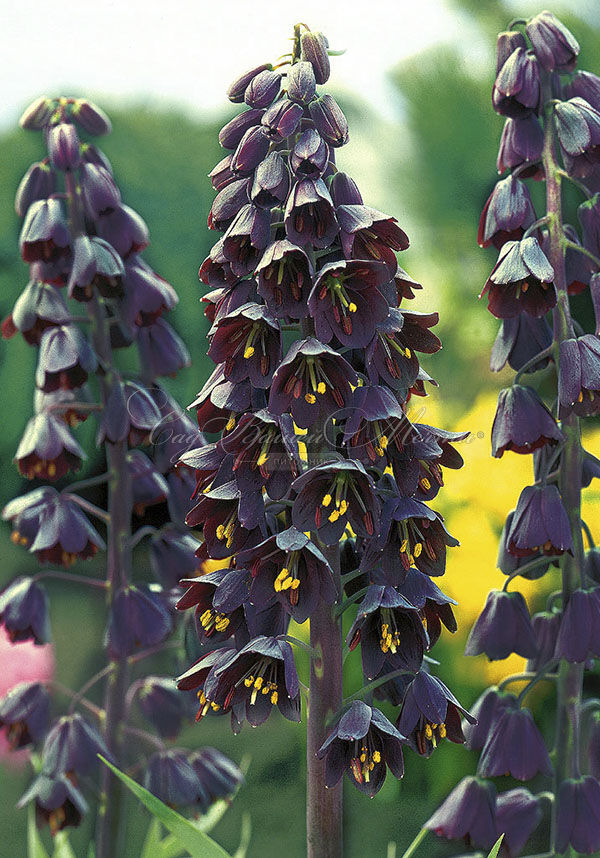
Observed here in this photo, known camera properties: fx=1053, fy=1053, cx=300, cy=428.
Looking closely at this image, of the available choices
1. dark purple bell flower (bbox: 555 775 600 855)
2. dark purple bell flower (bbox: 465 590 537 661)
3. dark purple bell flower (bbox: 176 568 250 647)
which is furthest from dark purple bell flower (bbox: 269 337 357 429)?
dark purple bell flower (bbox: 555 775 600 855)

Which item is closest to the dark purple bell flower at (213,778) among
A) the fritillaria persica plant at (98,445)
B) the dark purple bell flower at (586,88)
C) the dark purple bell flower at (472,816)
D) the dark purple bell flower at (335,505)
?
the fritillaria persica plant at (98,445)

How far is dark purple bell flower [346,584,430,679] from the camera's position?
673mm

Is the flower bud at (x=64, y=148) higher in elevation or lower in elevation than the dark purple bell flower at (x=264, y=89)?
higher

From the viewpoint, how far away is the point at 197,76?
116 centimetres

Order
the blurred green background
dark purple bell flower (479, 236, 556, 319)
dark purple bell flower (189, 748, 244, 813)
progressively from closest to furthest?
dark purple bell flower (479, 236, 556, 319)
dark purple bell flower (189, 748, 244, 813)
the blurred green background

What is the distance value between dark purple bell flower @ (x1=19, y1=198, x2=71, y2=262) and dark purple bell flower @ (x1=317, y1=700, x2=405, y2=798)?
0.49 metres

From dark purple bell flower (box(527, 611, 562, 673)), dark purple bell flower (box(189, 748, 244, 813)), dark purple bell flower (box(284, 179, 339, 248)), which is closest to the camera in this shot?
dark purple bell flower (box(284, 179, 339, 248))

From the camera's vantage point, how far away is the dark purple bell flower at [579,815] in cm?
85

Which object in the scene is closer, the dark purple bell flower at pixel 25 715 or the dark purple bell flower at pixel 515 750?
the dark purple bell flower at pixel 515 750

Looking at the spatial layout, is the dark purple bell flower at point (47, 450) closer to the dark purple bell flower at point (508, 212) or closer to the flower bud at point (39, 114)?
the flower bud at point (39, 114)

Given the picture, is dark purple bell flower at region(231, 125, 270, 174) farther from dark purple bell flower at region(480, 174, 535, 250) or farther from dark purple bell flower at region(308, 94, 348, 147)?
dark purple bell flower at region(480, 174, 535, 250)

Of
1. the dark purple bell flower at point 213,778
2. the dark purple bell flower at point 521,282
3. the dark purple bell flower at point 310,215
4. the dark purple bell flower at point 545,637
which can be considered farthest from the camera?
the dark purple bell flower at point 213,778

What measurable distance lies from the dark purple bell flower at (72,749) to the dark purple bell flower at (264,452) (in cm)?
39

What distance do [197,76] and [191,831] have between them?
2.64ft
